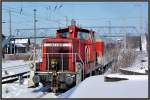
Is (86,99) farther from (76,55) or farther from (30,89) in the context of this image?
(30,89)

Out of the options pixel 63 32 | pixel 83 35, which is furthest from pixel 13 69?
pixel 63 32

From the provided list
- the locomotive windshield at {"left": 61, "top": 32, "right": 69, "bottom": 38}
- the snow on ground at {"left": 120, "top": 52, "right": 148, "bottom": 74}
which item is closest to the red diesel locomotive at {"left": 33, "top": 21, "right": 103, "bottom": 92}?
the locomotive windshield at {"left": 61, "top": 32, "right": 69, "bottom": 38}

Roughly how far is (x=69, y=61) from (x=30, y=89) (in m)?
2.07

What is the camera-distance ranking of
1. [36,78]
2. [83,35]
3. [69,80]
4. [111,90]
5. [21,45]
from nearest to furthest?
[111,90] → [69,80] → [36,78] → [83,35] → [21,45]

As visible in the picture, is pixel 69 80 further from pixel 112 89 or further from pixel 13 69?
pixel 13 69

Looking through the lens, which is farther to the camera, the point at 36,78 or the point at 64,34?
the point at 64,34

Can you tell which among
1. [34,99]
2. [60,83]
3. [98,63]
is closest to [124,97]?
[34,99]

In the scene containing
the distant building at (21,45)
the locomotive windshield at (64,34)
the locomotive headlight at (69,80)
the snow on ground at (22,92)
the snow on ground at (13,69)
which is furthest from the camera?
the distant building at (21,45)

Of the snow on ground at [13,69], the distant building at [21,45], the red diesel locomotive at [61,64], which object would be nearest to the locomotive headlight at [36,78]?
the red diesel locomotive at [61,64]

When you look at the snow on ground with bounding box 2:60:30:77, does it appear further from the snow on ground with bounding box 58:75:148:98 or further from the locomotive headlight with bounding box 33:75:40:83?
the snow on ground with bounding box 58:75:148:98

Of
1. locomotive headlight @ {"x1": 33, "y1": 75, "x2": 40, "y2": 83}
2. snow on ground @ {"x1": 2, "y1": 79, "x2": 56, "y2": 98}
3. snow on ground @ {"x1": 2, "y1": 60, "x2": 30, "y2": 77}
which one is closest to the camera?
snow on ground @ {"x1": 2, "y1": 79, "x2": 56, "y2": 98}

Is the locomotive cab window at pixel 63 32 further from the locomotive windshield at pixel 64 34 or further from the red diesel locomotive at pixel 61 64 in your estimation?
the red diesel locomotive at pixel 61 64

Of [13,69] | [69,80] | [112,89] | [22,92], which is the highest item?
[112,89]

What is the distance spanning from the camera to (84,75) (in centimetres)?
1332
